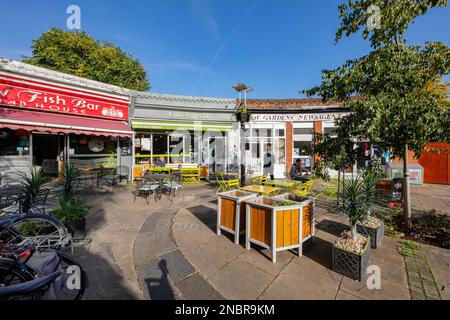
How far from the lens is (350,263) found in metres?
2.99

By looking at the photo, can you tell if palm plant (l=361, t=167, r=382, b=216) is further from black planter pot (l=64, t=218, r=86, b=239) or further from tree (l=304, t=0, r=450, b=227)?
black planter pot (l=64, t=218, r=86, b=239)

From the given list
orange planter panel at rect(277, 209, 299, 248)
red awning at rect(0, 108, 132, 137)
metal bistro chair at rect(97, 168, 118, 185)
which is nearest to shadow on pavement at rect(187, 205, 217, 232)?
orange planter panel at rect(277, 209, 299, 248)

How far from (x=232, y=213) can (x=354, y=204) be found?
213 cm

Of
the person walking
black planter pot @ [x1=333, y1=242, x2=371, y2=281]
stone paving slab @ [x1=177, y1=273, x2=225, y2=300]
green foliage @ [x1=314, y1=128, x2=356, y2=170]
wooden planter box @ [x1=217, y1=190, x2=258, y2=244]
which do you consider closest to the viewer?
stone paving slab @ [x1=177, y1=273, x2=225, y2=300]

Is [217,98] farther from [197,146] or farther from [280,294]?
[280,294]

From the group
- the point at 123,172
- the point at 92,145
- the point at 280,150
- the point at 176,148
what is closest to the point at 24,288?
the point at 123,172

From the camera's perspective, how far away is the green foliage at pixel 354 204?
10.6 ft

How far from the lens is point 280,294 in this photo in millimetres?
2674

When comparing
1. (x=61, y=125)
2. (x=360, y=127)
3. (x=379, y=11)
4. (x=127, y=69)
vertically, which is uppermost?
(x=127, y=69)

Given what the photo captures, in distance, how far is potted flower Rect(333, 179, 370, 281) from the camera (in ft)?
9.69

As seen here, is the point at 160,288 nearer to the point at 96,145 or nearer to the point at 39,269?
the point at 39,269

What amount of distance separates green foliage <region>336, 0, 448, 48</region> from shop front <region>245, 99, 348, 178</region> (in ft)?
27.9
